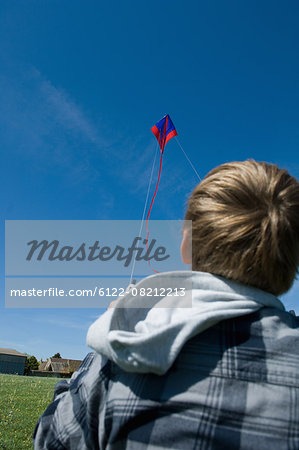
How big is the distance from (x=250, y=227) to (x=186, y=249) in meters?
0.19

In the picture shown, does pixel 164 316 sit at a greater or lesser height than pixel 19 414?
greater

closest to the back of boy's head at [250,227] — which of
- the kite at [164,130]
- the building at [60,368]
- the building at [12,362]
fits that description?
the kite at [164,130]

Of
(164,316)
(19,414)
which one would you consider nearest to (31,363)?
(19,414)

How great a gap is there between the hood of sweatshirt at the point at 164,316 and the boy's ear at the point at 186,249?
0.11m

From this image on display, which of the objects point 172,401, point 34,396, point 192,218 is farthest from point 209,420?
point 34,396

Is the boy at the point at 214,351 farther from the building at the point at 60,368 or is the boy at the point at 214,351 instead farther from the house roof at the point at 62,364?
the house roof at the point at 62,364

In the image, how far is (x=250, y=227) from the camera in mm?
732

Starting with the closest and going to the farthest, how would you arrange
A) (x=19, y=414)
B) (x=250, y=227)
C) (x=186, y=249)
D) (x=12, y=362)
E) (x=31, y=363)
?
(x=250, y=227) < (x=186, y=249) < (x=19, y=414) < (x=12, y=362) < (x=31, y=363)

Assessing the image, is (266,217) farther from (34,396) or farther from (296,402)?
(34,396)

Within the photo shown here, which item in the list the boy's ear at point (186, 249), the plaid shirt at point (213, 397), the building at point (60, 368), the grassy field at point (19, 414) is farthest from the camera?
the building at point (60, 368)

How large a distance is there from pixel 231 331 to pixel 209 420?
168 mm

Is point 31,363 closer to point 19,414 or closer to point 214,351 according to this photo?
point 19,414

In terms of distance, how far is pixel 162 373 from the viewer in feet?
2.04

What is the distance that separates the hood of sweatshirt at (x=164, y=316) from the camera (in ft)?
1.99
